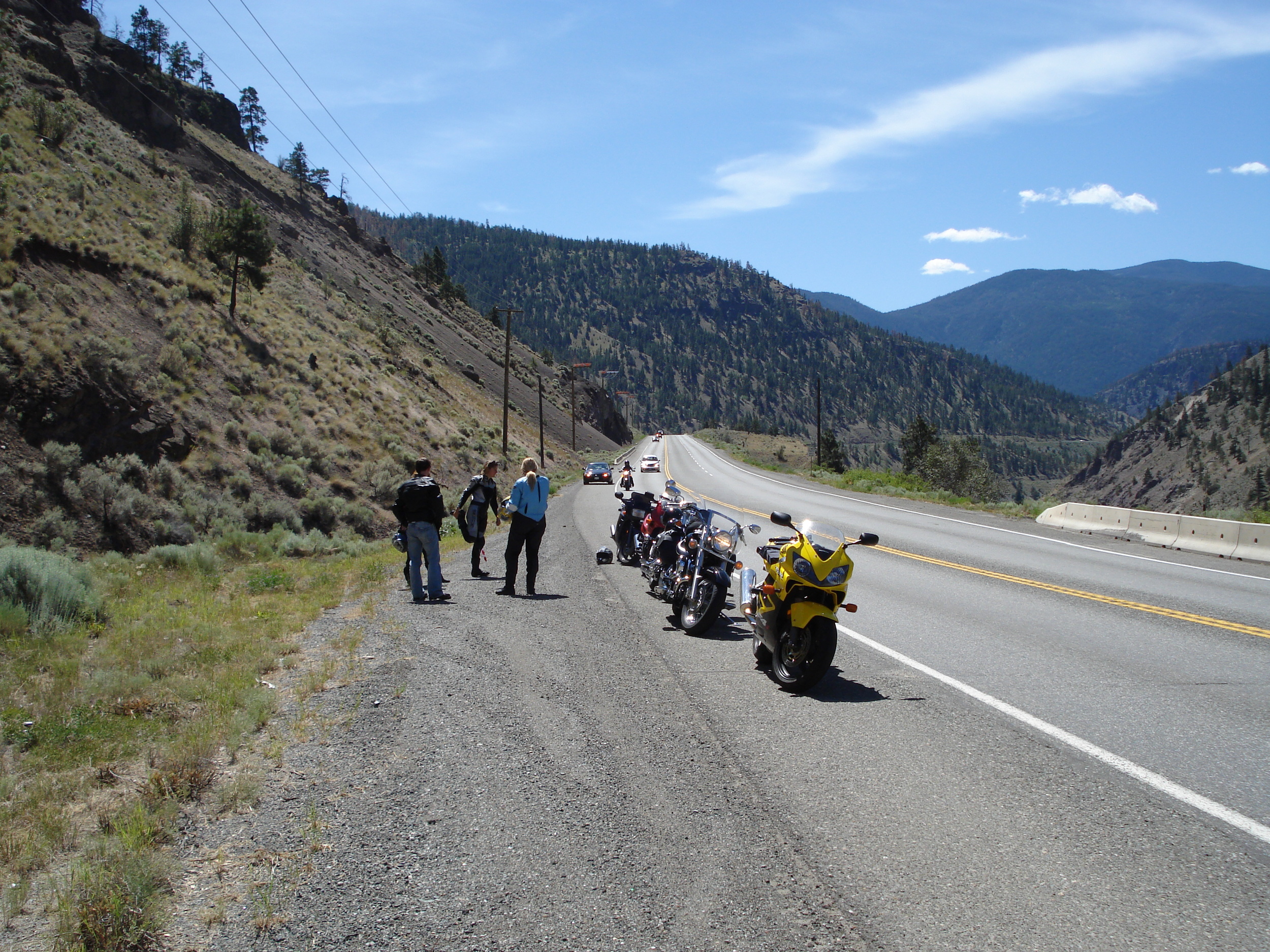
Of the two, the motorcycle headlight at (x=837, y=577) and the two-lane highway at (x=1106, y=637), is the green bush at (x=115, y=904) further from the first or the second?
the two-lane highway at (x=1106, y=637)

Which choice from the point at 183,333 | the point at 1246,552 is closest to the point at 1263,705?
the point at 1246,552

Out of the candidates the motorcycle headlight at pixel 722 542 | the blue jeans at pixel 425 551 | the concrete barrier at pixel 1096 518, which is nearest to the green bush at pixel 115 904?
the motorcycle headlight at pixel 722 542

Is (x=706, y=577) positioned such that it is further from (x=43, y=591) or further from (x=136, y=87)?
(x=136, y=87)

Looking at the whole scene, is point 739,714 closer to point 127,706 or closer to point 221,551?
point 127,706

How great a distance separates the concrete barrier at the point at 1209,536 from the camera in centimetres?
1388

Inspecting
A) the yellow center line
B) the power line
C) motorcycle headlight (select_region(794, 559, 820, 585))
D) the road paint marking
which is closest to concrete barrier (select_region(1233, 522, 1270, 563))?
the yellow center line

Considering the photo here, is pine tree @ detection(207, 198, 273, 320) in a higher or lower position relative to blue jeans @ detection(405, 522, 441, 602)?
higher

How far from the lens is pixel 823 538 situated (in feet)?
21.0

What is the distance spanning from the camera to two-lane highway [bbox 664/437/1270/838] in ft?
16.3

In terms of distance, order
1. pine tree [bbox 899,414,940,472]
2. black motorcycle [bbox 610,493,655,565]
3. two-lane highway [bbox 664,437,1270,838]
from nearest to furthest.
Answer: two-lane highway [bbox 664,437,1270,838], black motorcycle [bbox 610,493,655,565], pine tree [bbox 899,414,940,472]

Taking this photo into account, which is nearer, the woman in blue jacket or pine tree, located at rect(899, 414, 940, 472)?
the woman in blue jacket

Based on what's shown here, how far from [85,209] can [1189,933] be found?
108 feet

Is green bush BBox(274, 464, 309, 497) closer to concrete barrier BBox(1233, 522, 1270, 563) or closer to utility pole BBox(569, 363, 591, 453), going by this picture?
concrete barrier BBox(1233, 522, 1270, 563)

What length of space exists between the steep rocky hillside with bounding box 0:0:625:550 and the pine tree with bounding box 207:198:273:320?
61cm
